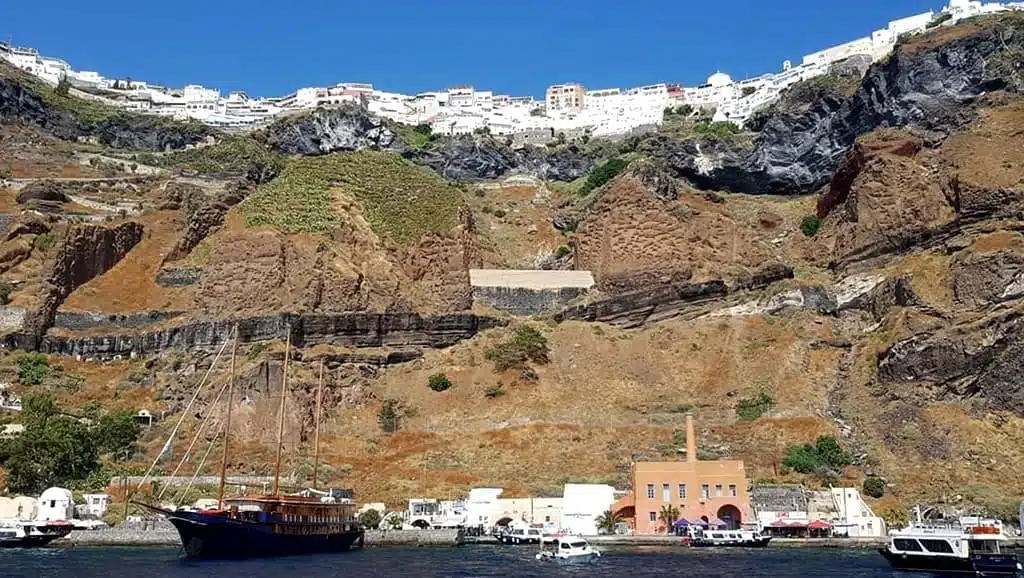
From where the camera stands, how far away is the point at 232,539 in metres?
65.8

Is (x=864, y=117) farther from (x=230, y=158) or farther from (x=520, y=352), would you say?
(x=230, y=158)

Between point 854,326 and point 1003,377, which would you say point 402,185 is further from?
point 1003,377

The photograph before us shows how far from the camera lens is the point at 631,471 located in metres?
83.6

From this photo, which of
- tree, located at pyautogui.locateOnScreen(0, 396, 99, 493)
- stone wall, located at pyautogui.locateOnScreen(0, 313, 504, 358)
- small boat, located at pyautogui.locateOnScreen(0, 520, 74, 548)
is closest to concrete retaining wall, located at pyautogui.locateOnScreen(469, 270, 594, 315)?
stone wall, located at pyautogui.locateOnScreen(0, 313, 504, 358)

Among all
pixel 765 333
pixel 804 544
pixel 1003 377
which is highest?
pixel 765 333

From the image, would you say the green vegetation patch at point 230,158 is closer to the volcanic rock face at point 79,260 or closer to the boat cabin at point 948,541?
the volcanic rock face at point 79,260

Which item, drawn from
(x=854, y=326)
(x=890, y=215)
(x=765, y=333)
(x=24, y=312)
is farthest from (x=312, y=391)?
(x=890, y=215)

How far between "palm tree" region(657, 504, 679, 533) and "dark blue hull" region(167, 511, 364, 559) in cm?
2302

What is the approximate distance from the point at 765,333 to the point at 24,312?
6717 cm

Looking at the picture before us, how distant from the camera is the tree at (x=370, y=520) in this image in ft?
261

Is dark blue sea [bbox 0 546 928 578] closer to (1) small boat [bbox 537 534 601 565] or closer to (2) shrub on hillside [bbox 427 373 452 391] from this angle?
(1) small boat [bbox 537 534 601 565]

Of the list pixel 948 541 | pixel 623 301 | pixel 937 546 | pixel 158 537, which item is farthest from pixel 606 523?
pixel 623 301

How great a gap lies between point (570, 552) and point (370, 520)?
58.2 ft

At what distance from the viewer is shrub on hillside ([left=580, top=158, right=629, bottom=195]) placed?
149 metres
